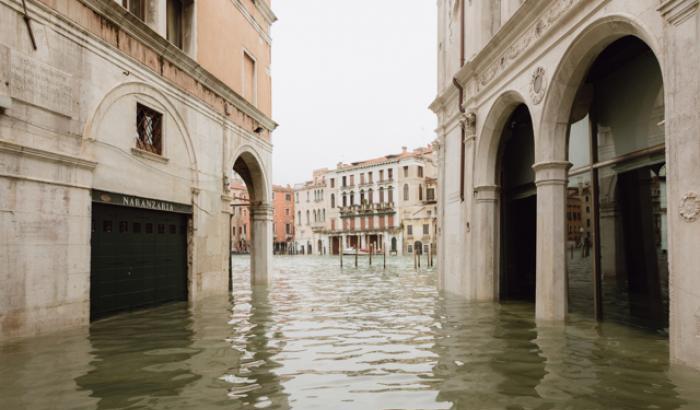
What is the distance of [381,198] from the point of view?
199ft

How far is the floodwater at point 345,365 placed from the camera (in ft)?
14.4

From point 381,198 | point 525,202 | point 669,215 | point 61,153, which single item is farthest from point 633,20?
point 381,198

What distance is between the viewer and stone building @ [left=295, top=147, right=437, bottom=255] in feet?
188

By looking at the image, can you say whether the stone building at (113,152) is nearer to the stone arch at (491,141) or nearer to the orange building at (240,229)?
the stone arch at (491,141)

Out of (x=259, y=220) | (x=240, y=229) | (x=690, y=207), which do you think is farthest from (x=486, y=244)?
(x=240, y=229)

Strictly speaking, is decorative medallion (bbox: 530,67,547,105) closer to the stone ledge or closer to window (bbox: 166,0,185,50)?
the stone ledge

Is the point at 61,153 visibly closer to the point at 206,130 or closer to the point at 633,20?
the point at 206,130

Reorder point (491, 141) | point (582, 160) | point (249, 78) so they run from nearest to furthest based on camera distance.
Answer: point (582, 160) → point (491, 141) → point (249, 78)

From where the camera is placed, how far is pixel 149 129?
1012 cm

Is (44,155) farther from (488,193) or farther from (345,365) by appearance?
(488,193)

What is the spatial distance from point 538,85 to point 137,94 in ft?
22.4

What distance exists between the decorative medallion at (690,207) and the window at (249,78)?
11770 mm

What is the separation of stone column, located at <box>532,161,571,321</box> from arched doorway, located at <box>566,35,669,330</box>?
→ 2.01 feet

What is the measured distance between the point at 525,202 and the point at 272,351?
7815mm
